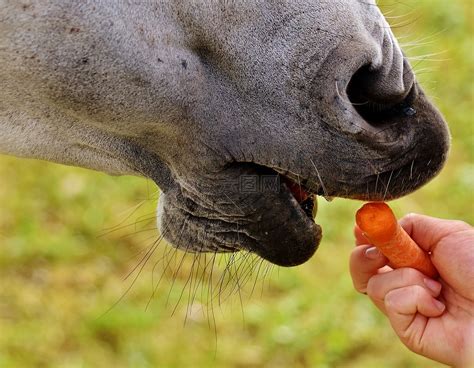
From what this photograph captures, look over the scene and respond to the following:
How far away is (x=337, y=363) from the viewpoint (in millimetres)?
4250

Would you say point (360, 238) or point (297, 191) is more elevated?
point (297, 191)

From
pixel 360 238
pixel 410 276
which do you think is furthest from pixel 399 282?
pixel 360 238

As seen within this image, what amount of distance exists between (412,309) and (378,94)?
67cm

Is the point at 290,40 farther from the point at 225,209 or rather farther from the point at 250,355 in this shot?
the point at 250,355

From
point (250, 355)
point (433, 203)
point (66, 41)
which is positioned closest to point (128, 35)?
point (66, 41)

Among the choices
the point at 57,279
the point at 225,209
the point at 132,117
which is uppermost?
the point at 132,117

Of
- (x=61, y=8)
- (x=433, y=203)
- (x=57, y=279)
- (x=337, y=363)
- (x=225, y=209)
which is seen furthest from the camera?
(x=433, y=203)

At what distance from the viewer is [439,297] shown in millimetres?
2582

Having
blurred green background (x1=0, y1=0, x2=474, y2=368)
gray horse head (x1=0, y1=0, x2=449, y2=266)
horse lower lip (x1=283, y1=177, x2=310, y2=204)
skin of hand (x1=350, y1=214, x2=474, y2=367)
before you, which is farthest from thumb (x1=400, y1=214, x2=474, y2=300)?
blurred green background (x1=0, y1=0, x2=474, y2=368)

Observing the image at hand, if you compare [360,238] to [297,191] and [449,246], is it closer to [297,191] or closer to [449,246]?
[449,246]

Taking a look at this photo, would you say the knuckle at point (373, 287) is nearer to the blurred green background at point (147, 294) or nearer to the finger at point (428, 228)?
the finger at point (428, 228)

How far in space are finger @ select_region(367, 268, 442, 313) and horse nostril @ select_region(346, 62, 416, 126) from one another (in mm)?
518

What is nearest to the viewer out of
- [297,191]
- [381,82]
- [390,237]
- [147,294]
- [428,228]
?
[381,82]

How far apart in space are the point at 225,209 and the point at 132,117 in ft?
1.20
